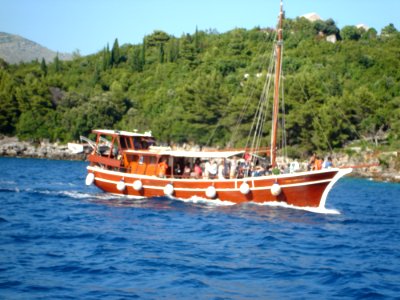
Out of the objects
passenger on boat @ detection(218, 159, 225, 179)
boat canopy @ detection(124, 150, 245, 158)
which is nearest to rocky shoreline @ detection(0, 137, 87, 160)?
boat canopy @ detection(124, 150, 245, 158)

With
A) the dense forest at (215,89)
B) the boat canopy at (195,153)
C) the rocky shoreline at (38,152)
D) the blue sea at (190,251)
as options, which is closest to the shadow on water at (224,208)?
the blue sea at (190,251)

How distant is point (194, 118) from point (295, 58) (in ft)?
83.0

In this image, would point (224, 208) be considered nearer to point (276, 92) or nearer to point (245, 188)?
point (245, 188)

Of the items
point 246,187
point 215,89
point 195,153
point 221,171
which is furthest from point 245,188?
point 215,89

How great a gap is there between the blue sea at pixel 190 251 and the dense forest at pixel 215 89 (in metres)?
34.7

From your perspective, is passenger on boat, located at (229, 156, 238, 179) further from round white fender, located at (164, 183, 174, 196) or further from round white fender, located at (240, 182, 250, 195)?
round white fender, located at (164, 183, 174, 196)

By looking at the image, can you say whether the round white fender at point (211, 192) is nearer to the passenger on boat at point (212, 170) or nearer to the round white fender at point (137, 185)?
the passenger on boat at point (212, 170)

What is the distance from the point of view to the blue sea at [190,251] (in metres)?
14.7

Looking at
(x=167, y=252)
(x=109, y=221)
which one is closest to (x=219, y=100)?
(x=109, y=221)

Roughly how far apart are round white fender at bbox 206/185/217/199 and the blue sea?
0.41 meters

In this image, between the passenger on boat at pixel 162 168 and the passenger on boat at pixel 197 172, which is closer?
the passenger on boat at pixel 197 172

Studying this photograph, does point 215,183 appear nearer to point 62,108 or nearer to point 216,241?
point 216,241

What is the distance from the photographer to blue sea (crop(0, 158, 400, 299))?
14742mm

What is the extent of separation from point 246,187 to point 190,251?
1075 cm
